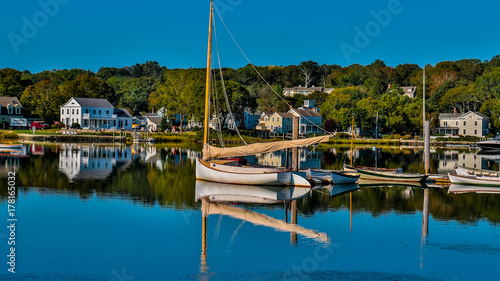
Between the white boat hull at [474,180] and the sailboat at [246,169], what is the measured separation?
40.0ft

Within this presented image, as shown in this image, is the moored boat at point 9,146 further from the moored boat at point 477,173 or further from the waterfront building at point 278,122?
the waterfront building at point 278,122

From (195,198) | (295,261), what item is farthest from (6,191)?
(295,261)

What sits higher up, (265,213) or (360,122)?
(360,122)

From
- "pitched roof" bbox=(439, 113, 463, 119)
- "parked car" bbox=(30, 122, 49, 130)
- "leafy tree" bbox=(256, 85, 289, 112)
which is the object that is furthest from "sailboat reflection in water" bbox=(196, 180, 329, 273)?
"leafy tree" bbox=(256, 85, 289, 112)

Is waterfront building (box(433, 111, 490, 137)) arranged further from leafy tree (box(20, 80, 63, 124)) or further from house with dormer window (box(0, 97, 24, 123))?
house with dormer window (box(0, 97, 24, 123))

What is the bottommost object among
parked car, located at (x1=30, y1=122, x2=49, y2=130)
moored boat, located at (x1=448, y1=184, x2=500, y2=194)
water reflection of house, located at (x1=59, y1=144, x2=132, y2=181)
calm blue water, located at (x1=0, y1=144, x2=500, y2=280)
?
calm blue water, located at (x1=0, y1=144, x2=500, y2=280)

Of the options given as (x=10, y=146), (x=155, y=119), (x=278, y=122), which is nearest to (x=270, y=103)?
(x=278, y=122)

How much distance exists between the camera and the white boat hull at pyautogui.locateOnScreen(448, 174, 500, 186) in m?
40.7

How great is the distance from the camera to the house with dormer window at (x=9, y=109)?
410 ft

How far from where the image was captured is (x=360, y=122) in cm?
12731

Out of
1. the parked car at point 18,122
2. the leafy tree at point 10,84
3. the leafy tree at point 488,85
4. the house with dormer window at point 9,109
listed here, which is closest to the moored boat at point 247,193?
the parked car at point 18,122

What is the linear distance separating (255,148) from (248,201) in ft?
22.6

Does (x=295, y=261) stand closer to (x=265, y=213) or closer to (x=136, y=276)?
(x=136, y=276)

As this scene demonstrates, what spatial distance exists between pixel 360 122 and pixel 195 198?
99679 mm
